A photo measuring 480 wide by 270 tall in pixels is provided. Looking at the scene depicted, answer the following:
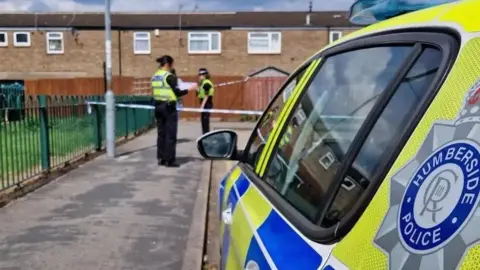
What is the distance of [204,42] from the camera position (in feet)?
110

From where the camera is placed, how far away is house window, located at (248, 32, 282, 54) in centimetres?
3334

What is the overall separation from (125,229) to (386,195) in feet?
14.5

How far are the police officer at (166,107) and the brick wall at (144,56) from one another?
956 inches

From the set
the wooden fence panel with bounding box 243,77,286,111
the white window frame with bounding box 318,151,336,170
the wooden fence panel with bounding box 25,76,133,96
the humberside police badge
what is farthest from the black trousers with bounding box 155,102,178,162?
the wooden fence panel with bounding box 25,76,133,96

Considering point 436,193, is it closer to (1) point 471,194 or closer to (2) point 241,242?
(1) point 471,194

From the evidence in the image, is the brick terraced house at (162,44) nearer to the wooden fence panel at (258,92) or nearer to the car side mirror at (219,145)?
the wooden fence panel at (258,92)

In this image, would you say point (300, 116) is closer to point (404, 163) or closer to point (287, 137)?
point (287, 137)

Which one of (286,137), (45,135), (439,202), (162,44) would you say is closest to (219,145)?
(286,137)

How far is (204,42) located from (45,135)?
26237mm

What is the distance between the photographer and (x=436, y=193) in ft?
3.54

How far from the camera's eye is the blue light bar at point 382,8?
2043mm

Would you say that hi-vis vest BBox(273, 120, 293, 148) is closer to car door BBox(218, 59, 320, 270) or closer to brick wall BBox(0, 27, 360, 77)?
car door BBox(218, 59, 320, 270)

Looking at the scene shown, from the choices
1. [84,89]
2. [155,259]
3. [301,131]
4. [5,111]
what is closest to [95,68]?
[84,89]

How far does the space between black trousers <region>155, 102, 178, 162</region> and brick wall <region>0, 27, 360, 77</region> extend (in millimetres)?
24319
